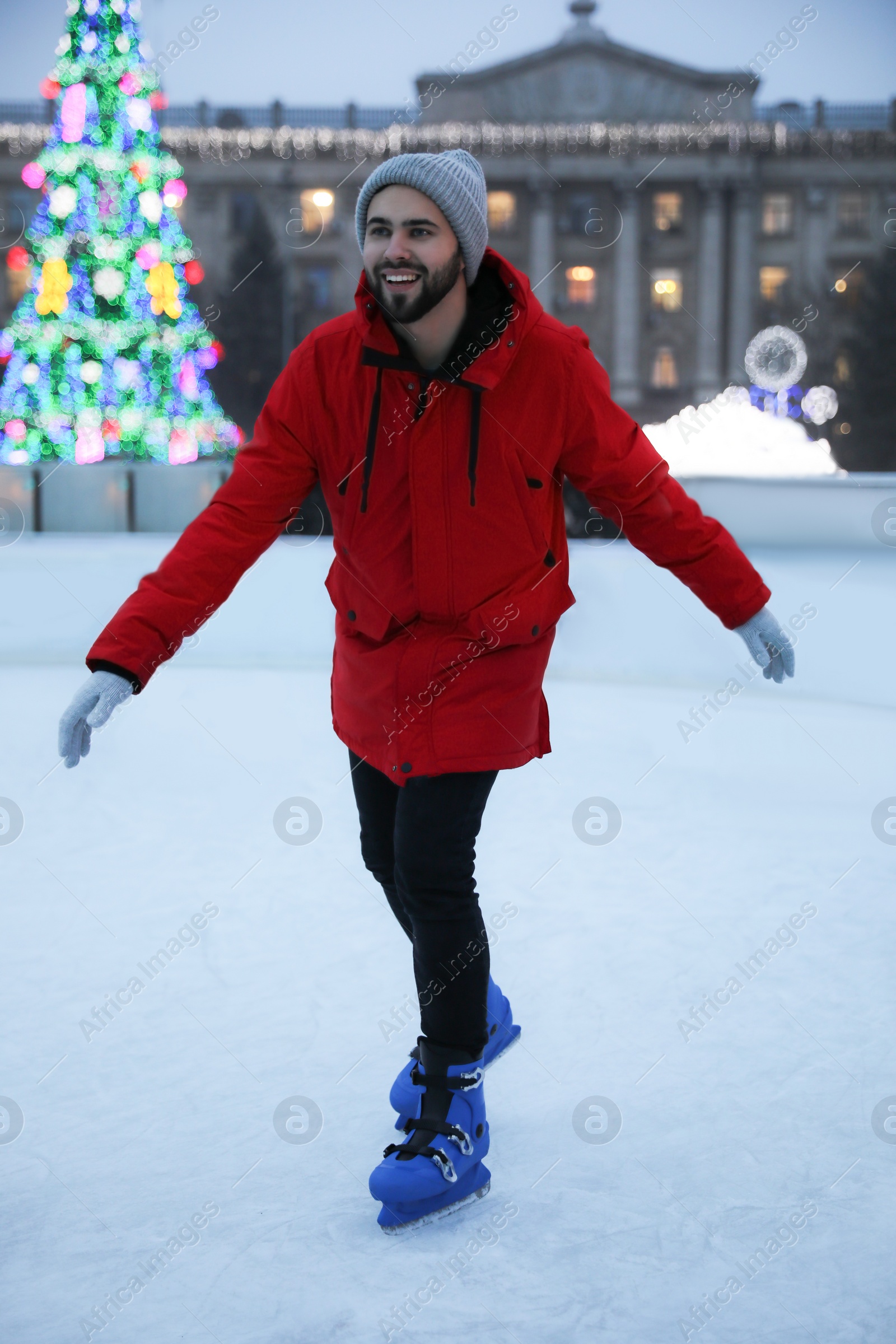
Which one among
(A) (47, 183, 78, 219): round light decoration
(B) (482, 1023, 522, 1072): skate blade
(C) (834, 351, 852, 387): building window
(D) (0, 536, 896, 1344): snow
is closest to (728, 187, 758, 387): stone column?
(C) (834, 351, 852, 387): building window

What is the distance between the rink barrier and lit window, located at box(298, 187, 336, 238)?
29964 mm

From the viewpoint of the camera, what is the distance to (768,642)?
6.52 feet

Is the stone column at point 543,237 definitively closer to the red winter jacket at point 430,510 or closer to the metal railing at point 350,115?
the metal railing at point 350,115

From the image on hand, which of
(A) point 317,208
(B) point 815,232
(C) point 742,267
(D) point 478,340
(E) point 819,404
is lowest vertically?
(E) point 819,404

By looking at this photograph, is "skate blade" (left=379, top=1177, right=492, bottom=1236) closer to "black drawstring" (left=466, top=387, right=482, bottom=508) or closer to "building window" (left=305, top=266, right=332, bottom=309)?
"black drawstring" (left=466, top=387, right=482, bottom=508)

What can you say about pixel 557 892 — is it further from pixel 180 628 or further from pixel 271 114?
pixel 271 114

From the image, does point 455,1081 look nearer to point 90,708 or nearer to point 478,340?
point 90,708

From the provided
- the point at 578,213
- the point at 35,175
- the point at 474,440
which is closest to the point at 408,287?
the point at 474,440

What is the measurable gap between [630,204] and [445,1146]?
133ft

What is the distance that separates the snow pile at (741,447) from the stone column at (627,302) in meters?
28.0

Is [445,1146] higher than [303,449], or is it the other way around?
[303,449]

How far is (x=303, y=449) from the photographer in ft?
6.16

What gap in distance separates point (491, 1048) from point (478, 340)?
4.29ft

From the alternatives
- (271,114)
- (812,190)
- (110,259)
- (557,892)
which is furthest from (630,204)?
(557,892)
